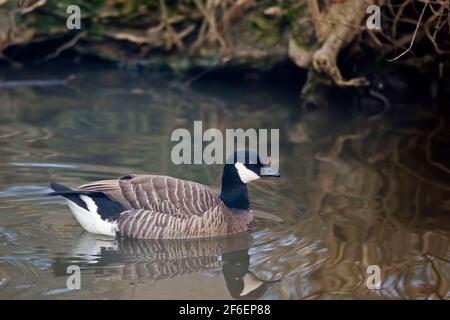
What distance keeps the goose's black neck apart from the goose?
13cm

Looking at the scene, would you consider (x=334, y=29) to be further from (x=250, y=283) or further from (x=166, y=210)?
(x=250, y=283)

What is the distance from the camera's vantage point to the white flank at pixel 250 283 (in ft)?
20.8

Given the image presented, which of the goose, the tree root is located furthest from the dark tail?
the tree root

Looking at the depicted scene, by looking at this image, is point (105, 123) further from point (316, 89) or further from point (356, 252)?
point (356, 252)

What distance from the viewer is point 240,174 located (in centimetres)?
777

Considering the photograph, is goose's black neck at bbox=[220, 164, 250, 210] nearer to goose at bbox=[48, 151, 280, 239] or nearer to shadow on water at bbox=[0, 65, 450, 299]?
goose at bbox=[48, 151, 280, 239]

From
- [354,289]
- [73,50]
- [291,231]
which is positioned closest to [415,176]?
[291,231]

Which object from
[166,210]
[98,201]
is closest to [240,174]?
[166,210]

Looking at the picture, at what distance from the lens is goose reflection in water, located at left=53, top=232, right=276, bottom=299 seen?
6410 millimetres

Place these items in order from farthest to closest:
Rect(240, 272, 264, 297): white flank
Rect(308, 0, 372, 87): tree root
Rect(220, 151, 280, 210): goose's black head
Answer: Rect(308, 0, 372, 87): tree root
Rect(220, 151, 280, 210): goose's black head
Rect(240, 272, 264, 297): white flank

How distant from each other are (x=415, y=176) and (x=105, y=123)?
13.4 ft

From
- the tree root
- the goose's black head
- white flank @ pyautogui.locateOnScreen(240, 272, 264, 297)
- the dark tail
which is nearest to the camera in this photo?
white flank @ pyautogui.locateOnScreen(240, 272, 264, 297)

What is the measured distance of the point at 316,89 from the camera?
497 inches

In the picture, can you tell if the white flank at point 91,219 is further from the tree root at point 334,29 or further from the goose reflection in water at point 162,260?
the tree root at point 334,29
